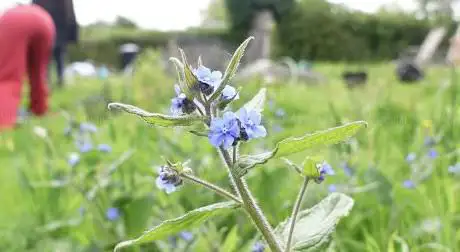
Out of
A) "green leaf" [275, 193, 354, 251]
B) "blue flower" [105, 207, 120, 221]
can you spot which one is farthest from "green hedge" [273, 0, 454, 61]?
"green leaf" [275, 193, 354, 251]

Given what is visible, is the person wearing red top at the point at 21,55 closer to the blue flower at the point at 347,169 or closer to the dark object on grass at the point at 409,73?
the blue flower at the point at 347,169

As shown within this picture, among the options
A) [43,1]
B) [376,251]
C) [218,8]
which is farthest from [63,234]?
[218,8]

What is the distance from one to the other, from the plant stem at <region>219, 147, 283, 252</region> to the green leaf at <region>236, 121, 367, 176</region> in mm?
17

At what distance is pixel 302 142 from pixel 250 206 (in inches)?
4.6

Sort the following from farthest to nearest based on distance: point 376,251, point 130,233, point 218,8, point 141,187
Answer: point 218,8 → point 141,187 → point 130,233 → point 376,251

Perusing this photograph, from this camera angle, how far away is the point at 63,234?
2.18 meters

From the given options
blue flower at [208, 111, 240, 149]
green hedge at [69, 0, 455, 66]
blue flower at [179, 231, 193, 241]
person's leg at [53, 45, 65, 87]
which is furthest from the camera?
green hedge at [69, 0, 455, 66]

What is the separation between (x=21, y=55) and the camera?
5.16 m

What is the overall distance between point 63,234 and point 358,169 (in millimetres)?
876

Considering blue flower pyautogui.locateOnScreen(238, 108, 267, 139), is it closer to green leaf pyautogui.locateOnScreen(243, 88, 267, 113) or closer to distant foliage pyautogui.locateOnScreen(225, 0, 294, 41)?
green leaf pyautogui.locateOnScreen(243, 88, 267, 113)

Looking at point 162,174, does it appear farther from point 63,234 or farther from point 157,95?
point 157,95

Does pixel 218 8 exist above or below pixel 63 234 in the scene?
below

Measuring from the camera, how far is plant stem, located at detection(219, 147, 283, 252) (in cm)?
91

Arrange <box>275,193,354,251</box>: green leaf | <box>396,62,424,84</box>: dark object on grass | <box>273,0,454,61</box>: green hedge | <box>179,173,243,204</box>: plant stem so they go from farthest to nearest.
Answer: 1. <box>273,0,454,61</box>: green hedge
2. <box>396,62,424,84</box>: dark object on grass
3. <box>275,193,354,251</box>: green leaf
4. <box>179,173,243,204</box>: plant stem
